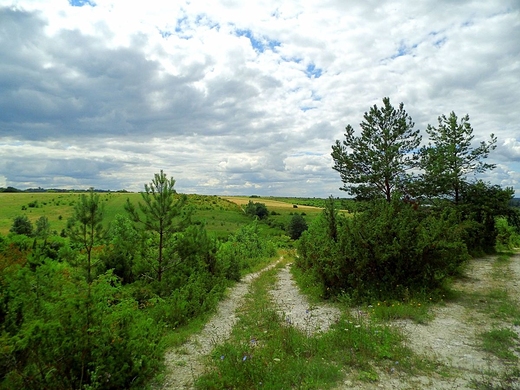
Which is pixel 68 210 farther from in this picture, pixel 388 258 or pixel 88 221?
pixel 388 258

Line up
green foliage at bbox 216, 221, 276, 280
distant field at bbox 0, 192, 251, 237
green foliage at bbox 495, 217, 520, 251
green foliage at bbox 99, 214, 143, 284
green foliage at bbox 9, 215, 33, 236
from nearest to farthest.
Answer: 1. green foliage at bbox 99, 214, 143, 284
2. green foliage at bbox 216, 221, 276, 280
3. green foliage at bbox 9, 215, 33, 236
4. green foliage at bbox 495, 217, 520, 251
5. distant field at bbox 0, 192, 251, 237

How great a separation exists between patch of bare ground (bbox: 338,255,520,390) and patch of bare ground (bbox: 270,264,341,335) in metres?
1.76

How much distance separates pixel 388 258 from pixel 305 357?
19.1 feet

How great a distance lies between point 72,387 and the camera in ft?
14.4

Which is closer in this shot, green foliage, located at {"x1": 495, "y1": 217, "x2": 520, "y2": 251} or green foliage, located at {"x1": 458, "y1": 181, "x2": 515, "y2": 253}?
green foliage, located at {"x1": 458, "y1": 181, "x2": 515, "y2": 253}

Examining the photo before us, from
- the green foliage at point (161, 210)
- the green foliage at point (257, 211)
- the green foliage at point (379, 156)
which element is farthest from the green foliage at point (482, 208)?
the green foliage at point (257, 211)

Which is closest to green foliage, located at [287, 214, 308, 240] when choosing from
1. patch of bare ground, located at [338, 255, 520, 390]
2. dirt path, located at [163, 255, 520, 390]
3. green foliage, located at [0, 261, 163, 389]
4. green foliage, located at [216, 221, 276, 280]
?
green foliage, located at [216, 221, 276, 280]

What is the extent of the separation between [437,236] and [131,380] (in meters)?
9.67

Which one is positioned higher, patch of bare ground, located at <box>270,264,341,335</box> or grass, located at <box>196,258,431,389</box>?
grass, located at <box>196,258,431,389</box>

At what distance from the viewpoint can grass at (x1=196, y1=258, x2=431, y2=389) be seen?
16.5 ft

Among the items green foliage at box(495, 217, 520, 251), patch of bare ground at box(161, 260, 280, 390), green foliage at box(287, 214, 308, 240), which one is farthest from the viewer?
green foliage at box(287, 214, 308, 240)

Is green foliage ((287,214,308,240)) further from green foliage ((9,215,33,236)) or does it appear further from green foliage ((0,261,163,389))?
green foliage ((0,261,163,389))

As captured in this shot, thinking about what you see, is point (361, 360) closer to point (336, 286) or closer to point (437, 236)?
point (336, 286)

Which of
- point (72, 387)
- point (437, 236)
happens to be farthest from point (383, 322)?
point (72, 387)
